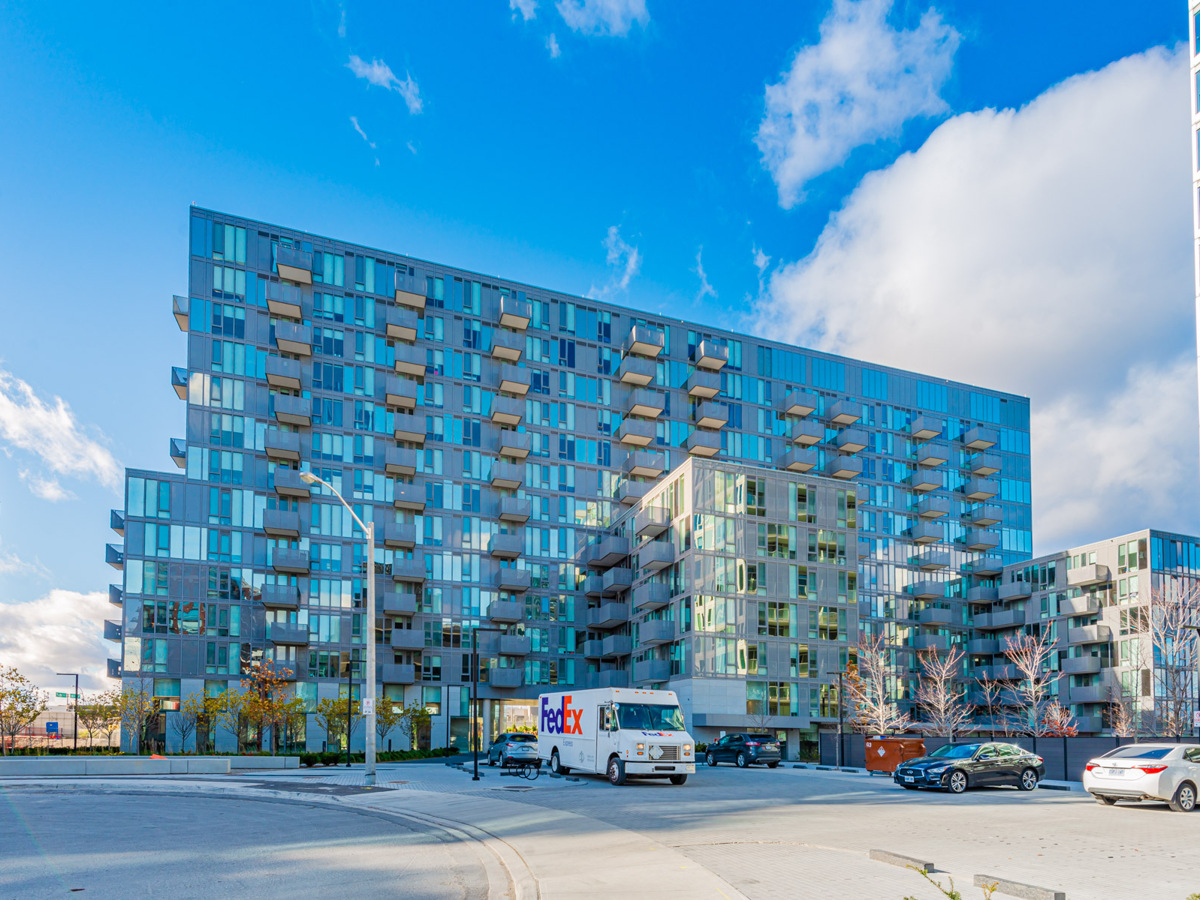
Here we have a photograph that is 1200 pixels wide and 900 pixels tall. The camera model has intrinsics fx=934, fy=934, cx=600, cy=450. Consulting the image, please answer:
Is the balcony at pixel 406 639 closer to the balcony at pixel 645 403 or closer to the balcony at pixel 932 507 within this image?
the balcony at pixel 645 403

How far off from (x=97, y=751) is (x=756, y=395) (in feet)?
213

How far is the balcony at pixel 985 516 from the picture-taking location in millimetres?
99625

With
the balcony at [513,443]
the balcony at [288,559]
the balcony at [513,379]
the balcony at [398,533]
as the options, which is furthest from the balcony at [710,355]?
the balcony at [288,559]

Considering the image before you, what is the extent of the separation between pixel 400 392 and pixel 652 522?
975 inches

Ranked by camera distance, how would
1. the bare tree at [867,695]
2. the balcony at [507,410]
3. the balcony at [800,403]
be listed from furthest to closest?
1. the balcony at [800,403]
2. the balcony at [507,410]
3. the bare tree at [867,695]

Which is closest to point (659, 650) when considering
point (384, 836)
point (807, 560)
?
point (807, 560)

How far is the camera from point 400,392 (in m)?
78.6

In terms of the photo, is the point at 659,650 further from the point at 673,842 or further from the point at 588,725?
the point at 673,842

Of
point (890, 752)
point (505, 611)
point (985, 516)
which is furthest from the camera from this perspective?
point (985, 516)

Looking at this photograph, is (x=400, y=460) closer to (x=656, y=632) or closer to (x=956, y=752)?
(x=656, y=632)

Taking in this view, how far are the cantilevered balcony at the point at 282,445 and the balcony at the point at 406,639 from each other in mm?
16165

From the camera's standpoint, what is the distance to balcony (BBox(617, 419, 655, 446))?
283 feet

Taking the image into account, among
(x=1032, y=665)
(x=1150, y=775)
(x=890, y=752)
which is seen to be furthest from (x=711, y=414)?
(x=1150, y=775)

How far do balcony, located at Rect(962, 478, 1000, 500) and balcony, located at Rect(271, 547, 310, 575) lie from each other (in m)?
69.8
